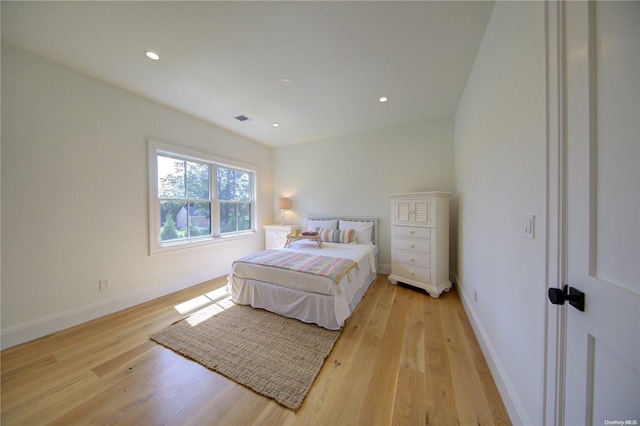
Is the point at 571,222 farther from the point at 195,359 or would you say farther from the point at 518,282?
the point at 195,359

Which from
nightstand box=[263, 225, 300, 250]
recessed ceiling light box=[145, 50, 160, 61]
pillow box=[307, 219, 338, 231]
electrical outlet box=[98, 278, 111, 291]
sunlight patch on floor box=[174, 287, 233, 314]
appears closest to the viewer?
recessed ceiling light box=[145, 50, 160, 61]

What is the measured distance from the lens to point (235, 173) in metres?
4.01

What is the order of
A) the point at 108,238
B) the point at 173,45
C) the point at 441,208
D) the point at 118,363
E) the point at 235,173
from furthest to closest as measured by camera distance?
the point at 235,173
the point at 441,208
the point at 108,238
the point at 173,45
the point at 118,363

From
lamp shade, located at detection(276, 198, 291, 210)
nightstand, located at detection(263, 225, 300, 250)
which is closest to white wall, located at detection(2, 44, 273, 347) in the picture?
nightstand, located at detection(263, 225, 300, 250)

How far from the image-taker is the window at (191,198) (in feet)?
9.14

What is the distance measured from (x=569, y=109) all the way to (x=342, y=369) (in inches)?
73.3

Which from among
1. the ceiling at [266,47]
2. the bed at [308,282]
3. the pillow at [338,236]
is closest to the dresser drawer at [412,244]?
the bed at [308,282]

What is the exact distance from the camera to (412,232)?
2.90m

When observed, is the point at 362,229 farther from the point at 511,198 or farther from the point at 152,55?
the point at 152,55

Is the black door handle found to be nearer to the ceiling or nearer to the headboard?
the ceiling

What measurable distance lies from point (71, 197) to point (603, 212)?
12.0ft

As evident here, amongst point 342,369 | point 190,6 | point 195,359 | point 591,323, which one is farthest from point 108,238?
point 591,323

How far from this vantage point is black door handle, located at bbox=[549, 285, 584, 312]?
0.66 m

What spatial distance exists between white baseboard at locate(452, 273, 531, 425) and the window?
11.9ft
